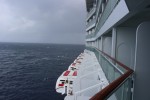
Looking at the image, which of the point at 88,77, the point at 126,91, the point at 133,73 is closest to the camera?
the point at 126,91

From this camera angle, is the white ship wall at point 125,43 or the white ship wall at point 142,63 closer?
the white ship wall at point 142,63

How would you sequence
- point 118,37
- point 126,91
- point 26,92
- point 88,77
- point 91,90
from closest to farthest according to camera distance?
point 126,91 < point 91,90 < point 118,37 < point 88,77 < point 26,92

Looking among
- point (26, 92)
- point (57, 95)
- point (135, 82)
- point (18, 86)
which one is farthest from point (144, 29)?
point (18, 86)

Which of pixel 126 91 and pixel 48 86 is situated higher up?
pixel 126 91

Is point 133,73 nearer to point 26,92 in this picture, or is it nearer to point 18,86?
point 26,92

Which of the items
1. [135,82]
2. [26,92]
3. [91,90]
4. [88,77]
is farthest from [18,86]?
[135,82]

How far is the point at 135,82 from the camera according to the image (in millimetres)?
3676

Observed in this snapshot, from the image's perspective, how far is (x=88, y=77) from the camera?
10.9 m

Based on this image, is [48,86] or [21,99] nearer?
[21,99]

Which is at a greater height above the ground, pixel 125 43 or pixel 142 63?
pixel 125 43

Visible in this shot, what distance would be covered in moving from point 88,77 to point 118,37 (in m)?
Result: 3.38

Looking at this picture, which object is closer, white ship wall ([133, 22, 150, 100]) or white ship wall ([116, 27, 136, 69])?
white ship wall ([133, 22, 150, 100])

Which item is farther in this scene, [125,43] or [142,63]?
[125,43]

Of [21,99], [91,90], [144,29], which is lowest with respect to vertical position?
[21,99]
